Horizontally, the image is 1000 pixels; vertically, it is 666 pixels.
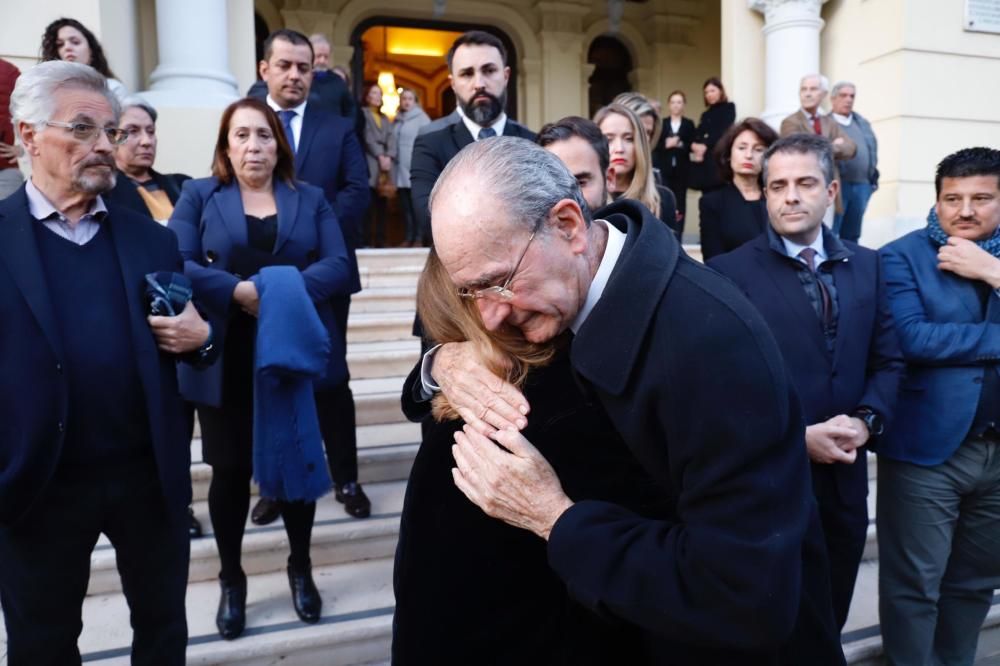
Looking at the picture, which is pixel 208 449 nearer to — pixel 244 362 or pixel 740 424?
pixel 244 362

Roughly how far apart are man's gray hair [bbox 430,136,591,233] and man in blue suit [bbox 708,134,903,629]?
4.83 feet

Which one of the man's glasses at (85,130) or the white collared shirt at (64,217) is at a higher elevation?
the man's glasses at (85,130)

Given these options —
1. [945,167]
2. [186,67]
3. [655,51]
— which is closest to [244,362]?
[945,167]

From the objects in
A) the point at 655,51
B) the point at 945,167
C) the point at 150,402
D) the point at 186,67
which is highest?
the point at 655,51

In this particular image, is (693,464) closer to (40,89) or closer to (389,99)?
(40,89)

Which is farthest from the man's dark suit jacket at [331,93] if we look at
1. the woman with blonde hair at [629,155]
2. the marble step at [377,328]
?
the woman with blonde hair at [629,155]

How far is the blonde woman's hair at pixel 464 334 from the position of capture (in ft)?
4.43

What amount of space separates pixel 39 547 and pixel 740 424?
1.87 metres

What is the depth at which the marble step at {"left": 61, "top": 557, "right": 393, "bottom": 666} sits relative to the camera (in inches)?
109

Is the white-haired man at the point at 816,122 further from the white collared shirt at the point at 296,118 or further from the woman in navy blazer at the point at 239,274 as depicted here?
the woman in navy blazer at the point at 239,274

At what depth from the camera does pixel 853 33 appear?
7461mm

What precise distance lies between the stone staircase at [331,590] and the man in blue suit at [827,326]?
92 centimetres

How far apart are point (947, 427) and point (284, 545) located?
8.69 feet

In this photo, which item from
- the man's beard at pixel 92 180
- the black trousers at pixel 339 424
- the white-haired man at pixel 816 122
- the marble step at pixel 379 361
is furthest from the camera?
the white-haired man at pixel 816 122
